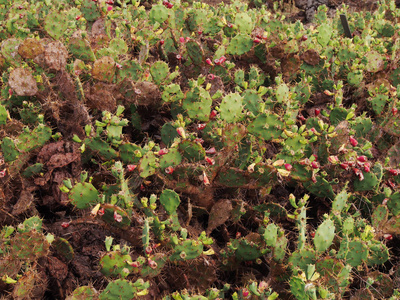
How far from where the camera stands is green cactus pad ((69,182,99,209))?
2420 mm

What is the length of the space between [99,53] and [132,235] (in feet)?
5.20

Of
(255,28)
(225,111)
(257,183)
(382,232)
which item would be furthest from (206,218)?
(255,28)

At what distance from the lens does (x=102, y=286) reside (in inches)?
101

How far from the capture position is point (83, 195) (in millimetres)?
2451

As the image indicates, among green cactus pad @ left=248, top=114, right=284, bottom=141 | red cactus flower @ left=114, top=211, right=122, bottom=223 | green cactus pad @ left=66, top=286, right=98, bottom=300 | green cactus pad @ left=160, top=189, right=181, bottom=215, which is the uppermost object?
green cactus pad @ left=248, top=114, right=284, bottom=141

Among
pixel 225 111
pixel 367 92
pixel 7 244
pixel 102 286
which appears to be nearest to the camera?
pixel 7 244

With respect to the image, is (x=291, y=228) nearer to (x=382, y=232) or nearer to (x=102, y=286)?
(x=382, y=232)

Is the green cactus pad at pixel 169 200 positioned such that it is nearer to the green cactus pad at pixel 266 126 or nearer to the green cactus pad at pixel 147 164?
the green cactus pad at pixel 147 164

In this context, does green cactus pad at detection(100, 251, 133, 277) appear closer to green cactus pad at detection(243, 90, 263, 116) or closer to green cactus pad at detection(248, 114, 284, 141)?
green cactus pad at detection(248, 114, 284, 141)

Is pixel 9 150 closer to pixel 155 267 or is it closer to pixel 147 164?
pixel 147 164

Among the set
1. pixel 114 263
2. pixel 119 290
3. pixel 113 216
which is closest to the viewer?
pixel 119 290

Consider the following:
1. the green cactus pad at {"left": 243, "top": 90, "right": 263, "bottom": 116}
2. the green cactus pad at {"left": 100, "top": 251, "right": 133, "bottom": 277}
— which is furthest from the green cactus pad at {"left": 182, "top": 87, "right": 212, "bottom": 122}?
the green cactus pad at {"left": 100, "top": 251, "right": 133, "bottom": 277}

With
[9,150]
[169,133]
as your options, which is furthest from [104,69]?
[9,150]

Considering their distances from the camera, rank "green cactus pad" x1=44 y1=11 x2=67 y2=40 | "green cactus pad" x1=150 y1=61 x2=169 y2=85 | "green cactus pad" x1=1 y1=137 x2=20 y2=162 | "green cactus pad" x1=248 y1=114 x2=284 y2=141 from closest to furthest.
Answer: "green cactus pad" x1=1 y1=137 x2=20 y2=162, "green cactus pad" x1=248 y1=114 x2=284 y2=141, "green cactus pad" x1=150 y1=61 x2=169 y2=85, "green cactus pad" x1=44 y1=11 x2=67 y2=40
